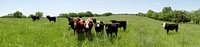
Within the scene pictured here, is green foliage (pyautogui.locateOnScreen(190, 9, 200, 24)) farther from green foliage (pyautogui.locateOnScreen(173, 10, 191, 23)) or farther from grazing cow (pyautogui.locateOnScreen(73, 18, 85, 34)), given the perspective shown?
grazing cow (pyautogui.locateOnScreen(73, 18, 85, 34))

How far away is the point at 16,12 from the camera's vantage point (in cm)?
19188

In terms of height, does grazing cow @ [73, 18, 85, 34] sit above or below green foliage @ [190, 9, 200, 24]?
above

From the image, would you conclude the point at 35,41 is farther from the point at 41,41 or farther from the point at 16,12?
the point at 16,12

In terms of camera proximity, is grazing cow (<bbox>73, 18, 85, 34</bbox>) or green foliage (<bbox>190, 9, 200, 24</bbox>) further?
green foliage (<bbox>190, 9, 200, 24</bbox>)

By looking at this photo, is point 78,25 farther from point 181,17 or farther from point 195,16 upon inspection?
point 195,16

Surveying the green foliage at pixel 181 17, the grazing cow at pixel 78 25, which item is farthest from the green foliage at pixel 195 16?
the grazing cow at pixel 78 25

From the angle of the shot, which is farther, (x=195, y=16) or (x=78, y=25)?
(x=195, y=16)

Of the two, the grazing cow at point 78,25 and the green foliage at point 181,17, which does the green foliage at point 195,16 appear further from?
the grazing cow at point 78,25

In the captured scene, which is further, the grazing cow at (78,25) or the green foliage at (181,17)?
the green foliage at (181,17)

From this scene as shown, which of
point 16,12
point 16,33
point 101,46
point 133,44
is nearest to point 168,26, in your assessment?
point 133,44

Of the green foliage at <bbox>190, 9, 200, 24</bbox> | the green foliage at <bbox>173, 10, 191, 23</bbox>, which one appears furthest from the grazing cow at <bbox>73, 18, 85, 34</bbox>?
the green foliage at <bbox>190, 9, 200, 24</bbox>

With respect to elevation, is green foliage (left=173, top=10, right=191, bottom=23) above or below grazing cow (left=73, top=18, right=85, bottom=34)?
below

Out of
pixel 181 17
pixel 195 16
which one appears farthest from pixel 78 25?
pixel 195 16

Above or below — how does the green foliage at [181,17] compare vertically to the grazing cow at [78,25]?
below
